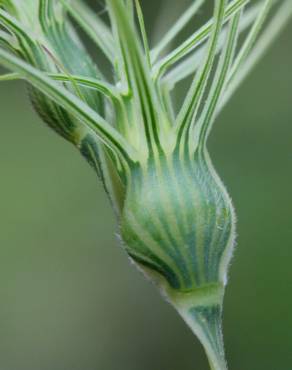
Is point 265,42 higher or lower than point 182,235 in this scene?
higher

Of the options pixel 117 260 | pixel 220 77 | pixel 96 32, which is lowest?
pixel 117 260

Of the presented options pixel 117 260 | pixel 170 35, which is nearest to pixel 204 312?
pixel 170 35

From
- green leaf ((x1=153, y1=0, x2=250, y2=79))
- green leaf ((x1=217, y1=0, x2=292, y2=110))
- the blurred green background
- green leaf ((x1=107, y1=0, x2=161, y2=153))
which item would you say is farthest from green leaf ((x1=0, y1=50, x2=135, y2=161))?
the blurred green background

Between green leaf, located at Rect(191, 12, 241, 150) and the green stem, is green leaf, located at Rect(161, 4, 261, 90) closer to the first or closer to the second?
green leaf, located at Rect(191, 12, 241, 150)

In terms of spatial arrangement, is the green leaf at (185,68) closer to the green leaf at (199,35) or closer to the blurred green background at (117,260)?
the green leaf at (199,35)

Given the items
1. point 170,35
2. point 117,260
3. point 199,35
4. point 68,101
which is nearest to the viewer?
point 68,101

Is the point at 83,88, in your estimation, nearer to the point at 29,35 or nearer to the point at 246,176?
the point at 29,35

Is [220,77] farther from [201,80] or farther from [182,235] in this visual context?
[182,235]

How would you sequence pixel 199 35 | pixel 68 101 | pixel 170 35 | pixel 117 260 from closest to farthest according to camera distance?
1. pixel 68 101
2. pixel 199 35
3. pixel 170 35
4. pixel 117 260

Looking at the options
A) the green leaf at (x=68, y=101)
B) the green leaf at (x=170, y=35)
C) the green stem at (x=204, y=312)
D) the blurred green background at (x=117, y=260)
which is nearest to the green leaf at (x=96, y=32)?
the green leaf at (x=170, y=35)
